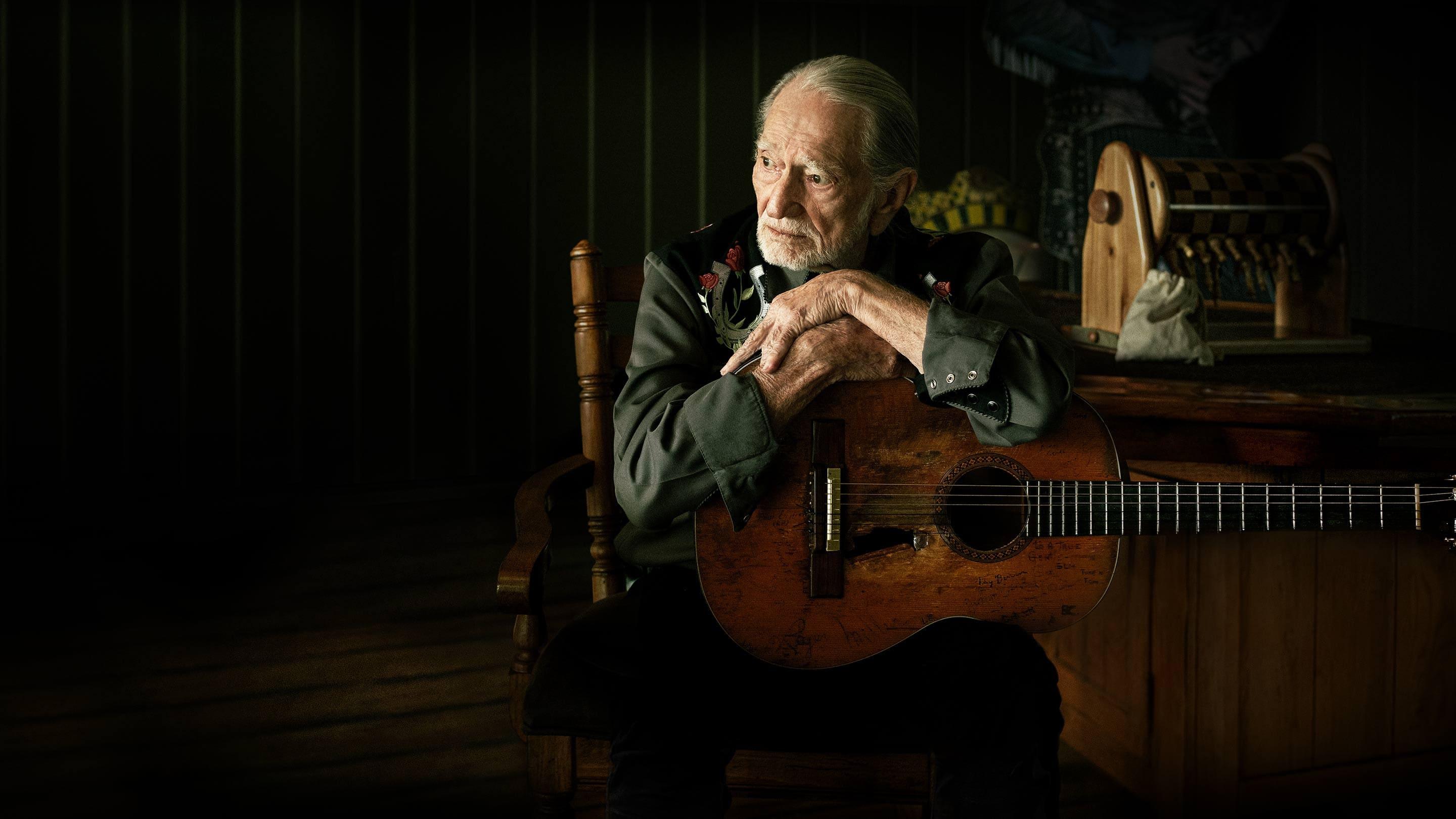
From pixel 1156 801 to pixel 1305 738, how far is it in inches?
11.0

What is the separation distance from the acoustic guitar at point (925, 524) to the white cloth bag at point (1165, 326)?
791mm

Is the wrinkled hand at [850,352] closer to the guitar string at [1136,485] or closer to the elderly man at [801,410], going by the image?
the elderly man at [801,410]

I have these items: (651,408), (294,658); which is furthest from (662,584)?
(294,658)

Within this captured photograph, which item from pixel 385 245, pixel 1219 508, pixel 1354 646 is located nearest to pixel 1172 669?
pixel 1354 646

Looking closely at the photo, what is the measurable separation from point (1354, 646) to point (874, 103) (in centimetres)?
127

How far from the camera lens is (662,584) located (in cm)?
155

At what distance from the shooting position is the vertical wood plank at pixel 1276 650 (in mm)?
1923

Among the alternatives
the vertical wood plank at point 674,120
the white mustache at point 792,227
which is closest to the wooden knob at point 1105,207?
the white mustache at point 792,227

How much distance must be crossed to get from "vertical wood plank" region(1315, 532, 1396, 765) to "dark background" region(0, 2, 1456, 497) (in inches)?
98.6

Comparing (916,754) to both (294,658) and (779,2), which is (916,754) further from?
(779,2)

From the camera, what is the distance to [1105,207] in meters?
2.43

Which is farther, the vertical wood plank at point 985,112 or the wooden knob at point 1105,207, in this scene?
the vertical wood plank at point 985,112

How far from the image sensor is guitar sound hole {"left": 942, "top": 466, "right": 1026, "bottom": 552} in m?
1.43

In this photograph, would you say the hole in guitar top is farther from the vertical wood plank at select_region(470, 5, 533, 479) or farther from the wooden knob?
the vertical wood plank at select_region(470, 5, 533, 479)
